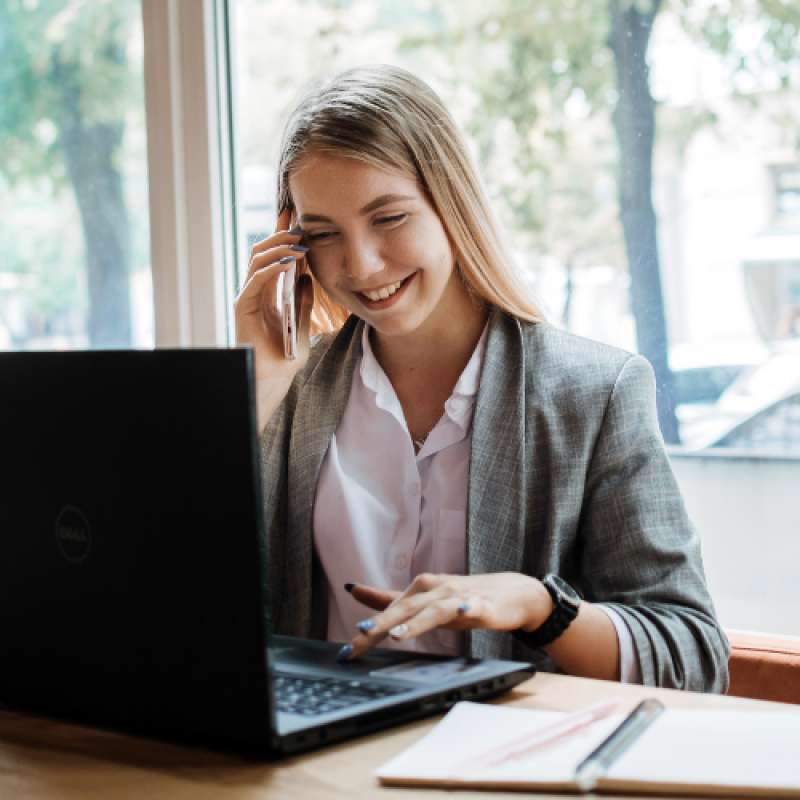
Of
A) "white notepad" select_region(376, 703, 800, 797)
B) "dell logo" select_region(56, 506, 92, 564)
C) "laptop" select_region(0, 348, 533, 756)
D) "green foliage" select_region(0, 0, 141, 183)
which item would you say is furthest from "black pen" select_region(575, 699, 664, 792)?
"green foliage" select_region(0, 0, 141, 183)

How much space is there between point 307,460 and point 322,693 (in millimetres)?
636

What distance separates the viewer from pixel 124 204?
92.1 inches

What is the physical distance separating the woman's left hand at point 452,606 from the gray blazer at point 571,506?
0.17 meters

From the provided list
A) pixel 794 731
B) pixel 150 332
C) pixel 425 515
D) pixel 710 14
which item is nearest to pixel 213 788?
pixel 794 731

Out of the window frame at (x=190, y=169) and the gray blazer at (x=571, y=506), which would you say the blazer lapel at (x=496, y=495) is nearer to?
the gray blazer at (x=571, y=506)

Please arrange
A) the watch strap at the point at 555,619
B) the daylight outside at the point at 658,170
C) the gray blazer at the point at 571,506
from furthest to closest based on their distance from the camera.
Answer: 1. the daylight outside at the point at 658,170
2. the gray blazer at the point at 571,506
3. the watch strap at the point at 555,619

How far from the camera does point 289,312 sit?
1.49 m

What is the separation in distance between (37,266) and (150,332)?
431 millimetres

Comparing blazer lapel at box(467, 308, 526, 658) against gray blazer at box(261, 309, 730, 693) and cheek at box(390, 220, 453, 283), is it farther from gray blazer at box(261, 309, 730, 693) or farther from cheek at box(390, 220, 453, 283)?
cheek at box(390, 220, 453, 283)

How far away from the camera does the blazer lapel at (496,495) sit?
1.25 meters

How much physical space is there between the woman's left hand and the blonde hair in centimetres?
54

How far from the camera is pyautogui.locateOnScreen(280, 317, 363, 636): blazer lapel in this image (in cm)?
138

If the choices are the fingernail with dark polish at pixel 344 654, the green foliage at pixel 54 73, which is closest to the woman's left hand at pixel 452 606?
the fingernail with dark polish at pixel 344 654

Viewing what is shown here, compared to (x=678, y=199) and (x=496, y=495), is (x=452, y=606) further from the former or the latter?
(x=678, y=199)
